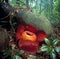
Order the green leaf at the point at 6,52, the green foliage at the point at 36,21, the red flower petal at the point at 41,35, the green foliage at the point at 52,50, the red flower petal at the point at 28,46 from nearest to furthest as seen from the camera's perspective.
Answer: the green leaf at the point at 6,52 → the green foliage at the point at 52,50 → the red flower petal at the point at 28,46 → the red flower petal at the point at 41,35 → the green foliage at the point at 36,21

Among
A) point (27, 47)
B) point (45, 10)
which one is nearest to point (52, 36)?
point (27, 47)

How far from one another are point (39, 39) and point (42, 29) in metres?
0.29

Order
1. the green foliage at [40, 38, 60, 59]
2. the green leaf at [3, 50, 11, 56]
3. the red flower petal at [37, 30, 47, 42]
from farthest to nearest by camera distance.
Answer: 1. the red flower petal at [37, 30, 47, 42]
2. the green foliage at [40, 38, 60, 59]
3. the green leaf at [3, 50, 11, 56]

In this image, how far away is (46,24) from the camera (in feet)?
15.5

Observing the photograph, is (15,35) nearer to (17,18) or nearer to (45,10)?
(17,18)

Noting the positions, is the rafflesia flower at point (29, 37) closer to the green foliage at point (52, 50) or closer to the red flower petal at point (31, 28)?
the red flower petal at point (31, 28)

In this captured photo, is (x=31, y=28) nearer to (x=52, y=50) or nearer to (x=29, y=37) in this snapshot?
(x=29, y=37)

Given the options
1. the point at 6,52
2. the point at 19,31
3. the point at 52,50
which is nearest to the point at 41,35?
the point at 19,31

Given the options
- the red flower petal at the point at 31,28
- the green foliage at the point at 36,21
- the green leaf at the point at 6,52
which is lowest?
the green leaf at the point at 6,52

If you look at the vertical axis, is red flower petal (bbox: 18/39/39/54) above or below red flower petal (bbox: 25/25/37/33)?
below

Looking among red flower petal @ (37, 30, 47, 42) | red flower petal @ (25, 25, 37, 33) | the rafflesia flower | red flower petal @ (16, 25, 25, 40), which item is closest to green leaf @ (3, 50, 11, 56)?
the rafflesia flower

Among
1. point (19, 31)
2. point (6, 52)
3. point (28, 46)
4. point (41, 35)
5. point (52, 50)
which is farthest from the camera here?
point (19, 31)

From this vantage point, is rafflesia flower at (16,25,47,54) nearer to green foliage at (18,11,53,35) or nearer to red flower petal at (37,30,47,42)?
red flower petal at (37,30,47,42)

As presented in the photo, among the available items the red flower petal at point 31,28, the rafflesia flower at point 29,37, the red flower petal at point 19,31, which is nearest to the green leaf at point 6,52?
the rafflesia flower at point 29,37
